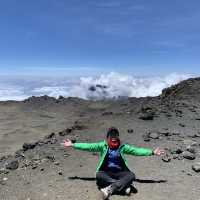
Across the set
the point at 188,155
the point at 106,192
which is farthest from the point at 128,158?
the point at 106,192

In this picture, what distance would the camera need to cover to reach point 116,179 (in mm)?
9320

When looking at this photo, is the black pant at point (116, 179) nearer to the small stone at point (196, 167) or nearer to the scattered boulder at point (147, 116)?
the small stone at point (196, 167)

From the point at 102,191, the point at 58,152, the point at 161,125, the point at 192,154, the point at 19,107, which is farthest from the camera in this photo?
the point at 19,107

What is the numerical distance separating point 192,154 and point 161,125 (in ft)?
13.5

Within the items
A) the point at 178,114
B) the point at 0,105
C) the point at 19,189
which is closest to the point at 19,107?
the point at 0,105

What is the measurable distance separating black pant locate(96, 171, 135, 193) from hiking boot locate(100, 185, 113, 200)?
0.12m

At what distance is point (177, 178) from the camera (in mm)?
10266

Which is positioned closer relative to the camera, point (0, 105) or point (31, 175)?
point (31, 175)

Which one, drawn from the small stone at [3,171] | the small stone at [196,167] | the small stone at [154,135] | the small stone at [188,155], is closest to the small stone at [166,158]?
the small stone at [188,155]

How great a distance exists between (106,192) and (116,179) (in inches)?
25.7

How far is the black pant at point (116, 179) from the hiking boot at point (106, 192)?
4.9 inches

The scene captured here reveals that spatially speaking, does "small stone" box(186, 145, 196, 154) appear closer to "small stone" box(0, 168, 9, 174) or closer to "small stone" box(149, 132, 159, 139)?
"small stone" box(149, 132, 159, 139)

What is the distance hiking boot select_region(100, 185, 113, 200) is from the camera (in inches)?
342

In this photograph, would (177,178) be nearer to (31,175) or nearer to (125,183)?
(125,183)
